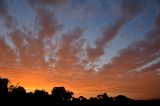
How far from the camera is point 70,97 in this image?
395 ft

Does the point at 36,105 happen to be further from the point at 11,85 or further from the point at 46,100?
the point at 11,85

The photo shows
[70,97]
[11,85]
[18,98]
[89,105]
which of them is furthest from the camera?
[70,97]

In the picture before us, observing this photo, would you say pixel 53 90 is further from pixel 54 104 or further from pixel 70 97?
pixel 54 104

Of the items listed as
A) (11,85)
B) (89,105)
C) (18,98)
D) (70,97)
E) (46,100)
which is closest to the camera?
(18,98)

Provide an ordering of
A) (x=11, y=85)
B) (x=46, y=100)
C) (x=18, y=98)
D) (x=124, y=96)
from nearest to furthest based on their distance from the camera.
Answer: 1. (x=18, y=98)
2. (x=46, y=100)
3. (x=11, y=85)
4. (x=124, y=96)

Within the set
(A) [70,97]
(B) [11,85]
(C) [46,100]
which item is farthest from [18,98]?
(A) [70,97]

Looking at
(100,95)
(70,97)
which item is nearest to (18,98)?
(70,97)

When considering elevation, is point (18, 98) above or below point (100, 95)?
below

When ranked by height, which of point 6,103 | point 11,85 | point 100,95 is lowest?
point 6,103

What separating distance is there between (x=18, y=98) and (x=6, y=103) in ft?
12.8

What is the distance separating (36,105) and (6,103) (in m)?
7.81

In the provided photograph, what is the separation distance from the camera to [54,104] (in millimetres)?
55625

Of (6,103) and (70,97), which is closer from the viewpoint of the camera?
(6,103)

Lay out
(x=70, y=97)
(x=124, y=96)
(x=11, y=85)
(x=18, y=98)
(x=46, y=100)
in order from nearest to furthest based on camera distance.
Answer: (x=18, y=98)
(x=46, y=100)
(x=11, y=85)
(x=70, y=97)
(x=124, y=96)
